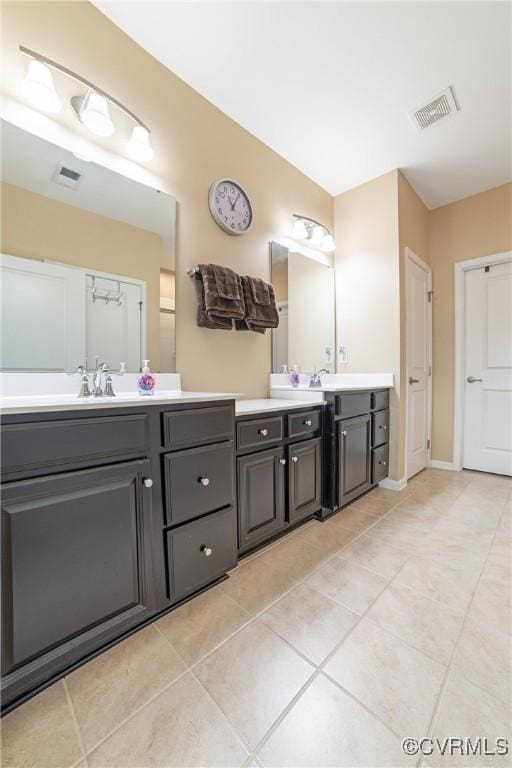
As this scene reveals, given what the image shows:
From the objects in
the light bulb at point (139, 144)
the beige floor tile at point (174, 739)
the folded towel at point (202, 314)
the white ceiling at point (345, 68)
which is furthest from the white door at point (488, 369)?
the beige floor tile at point (174, 739)

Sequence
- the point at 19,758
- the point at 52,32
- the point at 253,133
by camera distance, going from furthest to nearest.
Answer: the point at 253,133
the point at 52,32
the point at 19,758

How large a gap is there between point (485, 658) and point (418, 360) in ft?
7.61

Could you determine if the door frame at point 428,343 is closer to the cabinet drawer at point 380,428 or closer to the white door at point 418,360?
the white door at point 418,360

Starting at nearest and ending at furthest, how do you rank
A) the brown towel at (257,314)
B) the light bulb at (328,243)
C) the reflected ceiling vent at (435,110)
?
the reflected ceiling vent at (435,110), the brown towel at (257,314), the light bulb at (328,243)

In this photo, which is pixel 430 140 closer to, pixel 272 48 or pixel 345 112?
pixel 345 112

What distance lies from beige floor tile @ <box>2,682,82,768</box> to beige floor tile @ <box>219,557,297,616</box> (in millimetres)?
637

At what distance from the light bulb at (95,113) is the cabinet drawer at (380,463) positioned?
2.54m

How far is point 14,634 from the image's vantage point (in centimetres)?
85

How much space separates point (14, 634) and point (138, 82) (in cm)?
242

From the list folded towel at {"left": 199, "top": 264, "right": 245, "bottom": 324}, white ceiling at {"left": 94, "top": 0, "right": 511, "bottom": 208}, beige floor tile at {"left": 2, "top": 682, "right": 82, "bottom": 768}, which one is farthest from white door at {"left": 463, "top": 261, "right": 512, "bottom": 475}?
beige floor tile at {"left": 2, "top": 682, "right": 82, "bottom": 768}

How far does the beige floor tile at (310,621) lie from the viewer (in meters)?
1.10

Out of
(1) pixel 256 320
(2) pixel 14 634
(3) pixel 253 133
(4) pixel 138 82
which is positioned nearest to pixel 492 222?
(3) pixel 253 133

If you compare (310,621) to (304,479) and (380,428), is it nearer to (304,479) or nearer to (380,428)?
(304,479)

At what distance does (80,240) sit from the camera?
142 cm
